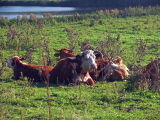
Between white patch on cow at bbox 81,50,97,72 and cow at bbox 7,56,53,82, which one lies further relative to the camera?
cow at bbox 7,56,53,82

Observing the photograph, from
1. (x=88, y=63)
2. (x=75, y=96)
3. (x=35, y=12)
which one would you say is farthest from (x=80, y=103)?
(x=35, y=12)

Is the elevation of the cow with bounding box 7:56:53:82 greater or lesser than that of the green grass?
greater

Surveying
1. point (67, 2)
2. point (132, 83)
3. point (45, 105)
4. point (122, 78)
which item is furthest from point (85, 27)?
point (67, 2)

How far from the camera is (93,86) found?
35.8ft

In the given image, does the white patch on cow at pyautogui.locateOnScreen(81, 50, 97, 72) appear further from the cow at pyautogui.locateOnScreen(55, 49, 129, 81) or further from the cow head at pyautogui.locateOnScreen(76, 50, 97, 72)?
the cow at pyautogui.locateOnScreen(55, 49, 129, 81)

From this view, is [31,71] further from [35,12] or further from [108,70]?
[35,12]

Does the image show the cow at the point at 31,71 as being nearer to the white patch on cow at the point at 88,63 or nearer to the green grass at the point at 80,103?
the green grass at the point at 80,103

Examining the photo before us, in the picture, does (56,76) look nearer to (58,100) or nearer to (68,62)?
(68,62)

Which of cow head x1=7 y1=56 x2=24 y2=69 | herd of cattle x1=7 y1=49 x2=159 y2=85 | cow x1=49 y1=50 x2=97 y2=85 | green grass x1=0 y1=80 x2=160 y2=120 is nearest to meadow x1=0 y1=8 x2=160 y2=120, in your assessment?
green grass x1=0 y1=80 x2=160 y2=120

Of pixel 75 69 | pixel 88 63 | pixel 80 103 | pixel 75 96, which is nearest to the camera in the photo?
pixel 80 103

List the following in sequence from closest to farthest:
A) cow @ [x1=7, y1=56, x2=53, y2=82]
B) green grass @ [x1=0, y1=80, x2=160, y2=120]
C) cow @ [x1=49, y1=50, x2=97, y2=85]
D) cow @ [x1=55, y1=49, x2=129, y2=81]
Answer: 1. green grass @ [x1=0, y1=80, x2=160, y2=120]
2. cow @ [x1=49, y1=50, x2=97, y2=85]
3. cow @ [x1=7, y1=56, x2=53, y2=82]
4. cow @ [x1=55, y1=49, x2=129, y2=81]

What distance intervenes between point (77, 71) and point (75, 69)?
0.10m

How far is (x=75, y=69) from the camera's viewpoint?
37.9 ft

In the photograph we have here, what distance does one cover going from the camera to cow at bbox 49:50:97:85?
1138 centimetres
